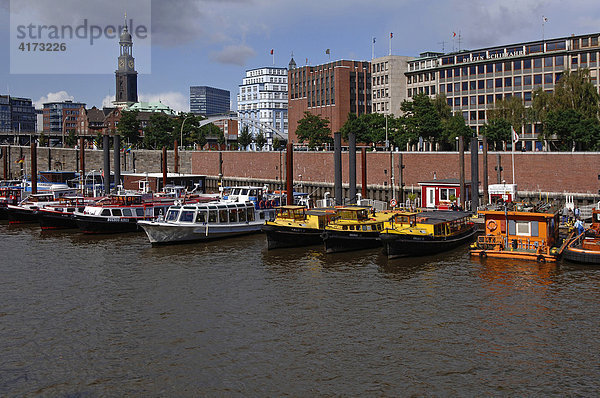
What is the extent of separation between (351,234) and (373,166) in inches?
1506

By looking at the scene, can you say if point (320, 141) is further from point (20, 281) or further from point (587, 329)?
point (587, 329)

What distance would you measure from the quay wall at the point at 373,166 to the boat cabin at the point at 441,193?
28.4 feet

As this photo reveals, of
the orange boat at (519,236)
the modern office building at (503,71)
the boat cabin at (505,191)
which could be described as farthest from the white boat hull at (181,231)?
the modern office building at (503,71)

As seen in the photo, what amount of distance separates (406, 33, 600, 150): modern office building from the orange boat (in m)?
77.3

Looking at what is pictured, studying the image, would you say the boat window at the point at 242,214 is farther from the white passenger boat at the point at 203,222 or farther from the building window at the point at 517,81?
the building window at the point at 517,81

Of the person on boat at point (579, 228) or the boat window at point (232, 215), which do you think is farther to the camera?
the boat window at point (232, 215)

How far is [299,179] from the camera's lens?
97.6 m

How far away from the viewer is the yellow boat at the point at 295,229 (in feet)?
160

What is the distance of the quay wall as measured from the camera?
6438cm

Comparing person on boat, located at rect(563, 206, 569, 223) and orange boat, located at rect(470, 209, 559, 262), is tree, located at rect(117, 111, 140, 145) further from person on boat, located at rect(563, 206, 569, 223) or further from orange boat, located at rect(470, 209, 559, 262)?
orange boat, located at rect(470, 209, 559, 262)

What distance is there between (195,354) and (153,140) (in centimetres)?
13124

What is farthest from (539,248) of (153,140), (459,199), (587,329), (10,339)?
(153,140)

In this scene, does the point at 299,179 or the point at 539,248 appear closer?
the point at 539,248

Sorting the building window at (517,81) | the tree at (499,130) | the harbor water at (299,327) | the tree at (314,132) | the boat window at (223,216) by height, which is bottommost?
the harbor water at (299,327)
